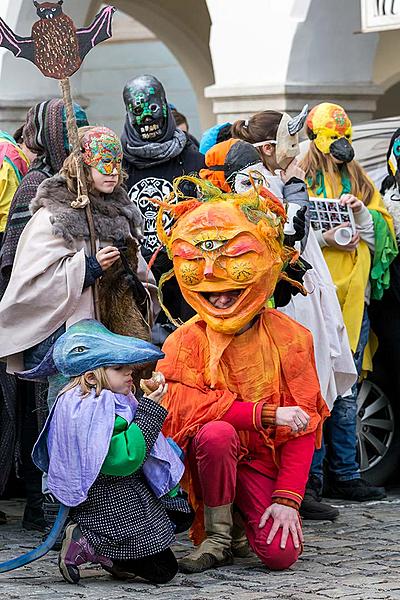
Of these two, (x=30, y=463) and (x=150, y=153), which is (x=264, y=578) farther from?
(x=150, y=153)

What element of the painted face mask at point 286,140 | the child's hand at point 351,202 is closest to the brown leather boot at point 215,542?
the painted face mask at point 286,140

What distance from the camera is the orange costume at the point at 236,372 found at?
6.34 metres

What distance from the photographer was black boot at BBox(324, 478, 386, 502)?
26.5ft

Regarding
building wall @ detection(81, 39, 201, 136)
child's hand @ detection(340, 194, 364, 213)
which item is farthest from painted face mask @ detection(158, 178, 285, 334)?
building wall @ detection(81, 39, 201, 136)

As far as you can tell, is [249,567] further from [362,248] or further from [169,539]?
[362,248]

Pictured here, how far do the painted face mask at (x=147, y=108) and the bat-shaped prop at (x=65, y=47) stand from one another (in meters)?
0.99

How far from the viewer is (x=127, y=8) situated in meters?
17.6

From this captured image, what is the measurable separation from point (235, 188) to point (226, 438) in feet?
4.10

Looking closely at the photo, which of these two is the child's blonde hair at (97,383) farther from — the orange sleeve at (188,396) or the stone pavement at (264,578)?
the stone pavement at (264,578)

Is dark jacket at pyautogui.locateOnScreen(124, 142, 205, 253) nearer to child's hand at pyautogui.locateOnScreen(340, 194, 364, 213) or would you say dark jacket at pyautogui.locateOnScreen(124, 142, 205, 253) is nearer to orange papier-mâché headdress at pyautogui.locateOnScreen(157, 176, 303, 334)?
child's hand at pyautogui.locateOnScreen(340, 194, 364, 213)

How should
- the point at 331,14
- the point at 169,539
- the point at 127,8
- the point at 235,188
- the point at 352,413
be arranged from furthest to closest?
1. the point at 127,8
2. the point at 331,14
3. the point at 352,413
4. the point at 235,188
5. the point at 169,539

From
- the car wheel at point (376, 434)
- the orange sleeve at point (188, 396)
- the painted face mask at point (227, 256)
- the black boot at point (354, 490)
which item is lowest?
the black boot at point (354, 490)

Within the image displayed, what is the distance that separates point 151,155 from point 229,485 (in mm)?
2017

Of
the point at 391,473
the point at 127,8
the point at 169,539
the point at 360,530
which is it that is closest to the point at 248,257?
the point at 169,539
